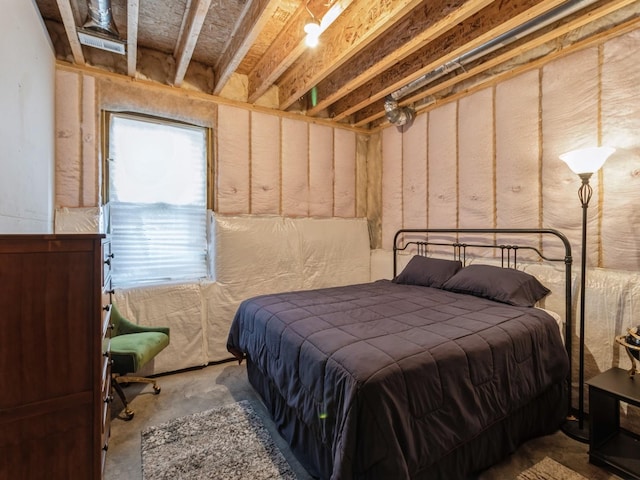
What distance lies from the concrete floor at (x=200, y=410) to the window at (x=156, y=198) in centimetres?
101

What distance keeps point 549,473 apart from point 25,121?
12.2ft

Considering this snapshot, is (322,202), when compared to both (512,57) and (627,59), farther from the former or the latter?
(627,59)

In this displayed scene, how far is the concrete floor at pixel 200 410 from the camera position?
5.73ft

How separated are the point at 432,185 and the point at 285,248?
74.3 inches

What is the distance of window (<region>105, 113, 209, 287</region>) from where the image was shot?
2.98m

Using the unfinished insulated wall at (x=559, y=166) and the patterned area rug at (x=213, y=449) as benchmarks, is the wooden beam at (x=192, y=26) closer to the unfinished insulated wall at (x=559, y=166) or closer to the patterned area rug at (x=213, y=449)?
the unfinished insulated wall at (x=559, y=166)

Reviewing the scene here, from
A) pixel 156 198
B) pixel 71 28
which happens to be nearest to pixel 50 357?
pixel 156 198

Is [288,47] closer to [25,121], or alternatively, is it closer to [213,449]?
[25,121]

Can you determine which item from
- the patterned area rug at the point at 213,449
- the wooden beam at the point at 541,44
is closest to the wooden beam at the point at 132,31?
the wooden beam at the point at 541,44

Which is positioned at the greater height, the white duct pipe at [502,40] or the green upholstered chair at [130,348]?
the white duct pipe at [502,40]

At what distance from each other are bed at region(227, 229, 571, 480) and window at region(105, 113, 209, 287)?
3.88 ft

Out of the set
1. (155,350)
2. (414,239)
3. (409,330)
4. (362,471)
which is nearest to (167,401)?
(155,350)

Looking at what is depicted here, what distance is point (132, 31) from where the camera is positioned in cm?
223

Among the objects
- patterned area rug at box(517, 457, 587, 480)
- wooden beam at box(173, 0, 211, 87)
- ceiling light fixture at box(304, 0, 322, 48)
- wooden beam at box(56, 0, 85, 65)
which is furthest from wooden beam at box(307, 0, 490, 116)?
patterned area rug at box(517, 457, 587, 480)
